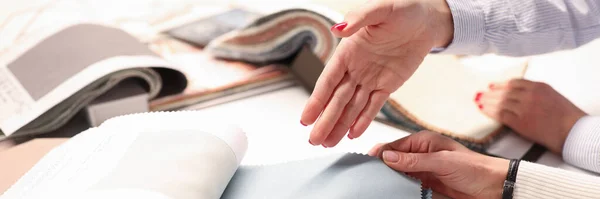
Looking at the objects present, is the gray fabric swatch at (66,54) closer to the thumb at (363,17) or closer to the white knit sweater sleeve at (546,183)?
the thumb at (363,17)

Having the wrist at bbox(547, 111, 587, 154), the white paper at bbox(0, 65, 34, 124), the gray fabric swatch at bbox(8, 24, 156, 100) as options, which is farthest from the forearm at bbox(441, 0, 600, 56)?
the white paper at bbox(0, 65, 34, 124)

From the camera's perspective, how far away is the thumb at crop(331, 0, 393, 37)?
0.59 meters

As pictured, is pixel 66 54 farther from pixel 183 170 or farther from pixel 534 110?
pixel 534 110

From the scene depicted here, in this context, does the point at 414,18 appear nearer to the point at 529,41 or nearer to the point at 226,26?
the point at 529,41

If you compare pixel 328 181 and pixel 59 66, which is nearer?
pixel 328 181

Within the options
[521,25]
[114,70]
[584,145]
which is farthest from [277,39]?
[584,145]

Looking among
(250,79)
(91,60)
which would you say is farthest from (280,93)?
(91,60)

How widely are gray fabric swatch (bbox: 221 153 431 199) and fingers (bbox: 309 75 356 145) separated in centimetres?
3

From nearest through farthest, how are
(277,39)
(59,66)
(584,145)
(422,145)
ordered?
(422,145)
(584,145)
(59,66)
(277,39)

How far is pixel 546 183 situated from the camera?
0.62 meters

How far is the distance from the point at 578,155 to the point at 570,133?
0.03 metres

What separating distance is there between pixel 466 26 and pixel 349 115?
0.75 feet

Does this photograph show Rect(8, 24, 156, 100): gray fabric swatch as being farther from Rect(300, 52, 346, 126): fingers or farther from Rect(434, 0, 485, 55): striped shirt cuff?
Rect(434, 0, 485, 55): striped shirt cuff

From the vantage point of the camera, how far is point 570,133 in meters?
0.76
